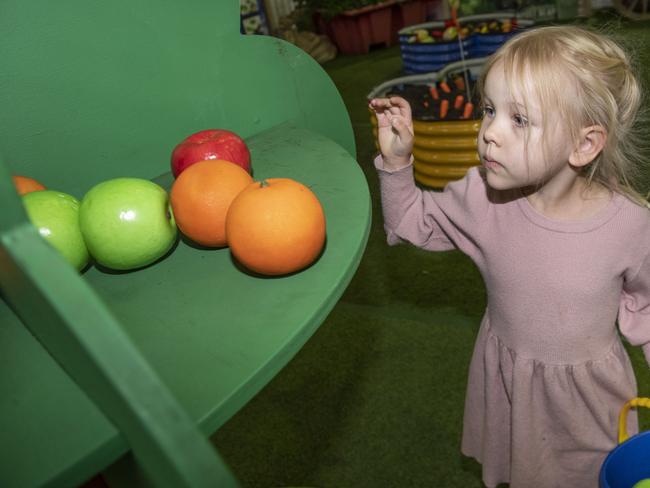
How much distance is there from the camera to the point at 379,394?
1.73 m

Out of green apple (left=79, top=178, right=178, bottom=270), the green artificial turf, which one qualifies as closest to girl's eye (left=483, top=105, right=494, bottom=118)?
the green artificial turf

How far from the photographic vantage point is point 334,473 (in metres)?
1.52

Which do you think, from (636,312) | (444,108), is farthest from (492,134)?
(444,108)

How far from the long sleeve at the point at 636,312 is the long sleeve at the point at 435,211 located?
0.27 metres

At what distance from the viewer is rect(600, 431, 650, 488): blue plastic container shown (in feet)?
3.24

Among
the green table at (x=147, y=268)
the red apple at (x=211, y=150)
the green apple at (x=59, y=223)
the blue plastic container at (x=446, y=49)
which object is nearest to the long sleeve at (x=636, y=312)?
the green table at (x=147, y=268)

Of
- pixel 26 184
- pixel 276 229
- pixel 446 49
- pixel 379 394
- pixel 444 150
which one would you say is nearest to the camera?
pixel 276 229

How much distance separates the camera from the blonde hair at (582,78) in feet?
2.88

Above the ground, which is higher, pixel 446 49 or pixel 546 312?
pixel 546 312

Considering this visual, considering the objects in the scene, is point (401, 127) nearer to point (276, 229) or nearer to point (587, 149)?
point (587, 149)

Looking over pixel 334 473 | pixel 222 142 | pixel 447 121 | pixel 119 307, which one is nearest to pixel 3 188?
pixel 119 307

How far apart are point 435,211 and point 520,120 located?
0.27 metres

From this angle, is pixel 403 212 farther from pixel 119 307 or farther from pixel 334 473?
pixel 334 473

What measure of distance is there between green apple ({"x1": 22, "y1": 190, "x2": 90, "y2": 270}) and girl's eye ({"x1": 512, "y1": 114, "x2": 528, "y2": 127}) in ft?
2.09
